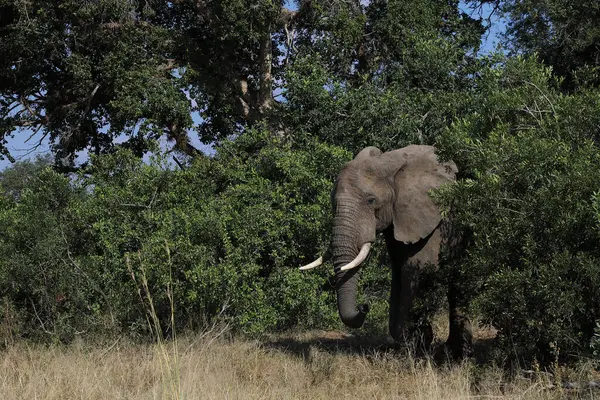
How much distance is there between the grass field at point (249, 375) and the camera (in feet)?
21.1

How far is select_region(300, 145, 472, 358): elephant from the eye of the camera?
8.52 meters

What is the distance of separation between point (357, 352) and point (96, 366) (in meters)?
3.03

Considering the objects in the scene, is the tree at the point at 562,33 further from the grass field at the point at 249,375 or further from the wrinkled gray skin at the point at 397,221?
the grass field at the point at 249,375

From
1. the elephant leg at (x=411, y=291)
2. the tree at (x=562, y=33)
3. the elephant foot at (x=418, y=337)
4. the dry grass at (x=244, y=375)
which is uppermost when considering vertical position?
the tree at (x=562, y=33)

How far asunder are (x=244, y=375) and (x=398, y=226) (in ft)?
7.94

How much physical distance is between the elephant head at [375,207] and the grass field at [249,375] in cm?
86

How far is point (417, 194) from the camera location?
872 centimetres

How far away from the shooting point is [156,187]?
12.0 m

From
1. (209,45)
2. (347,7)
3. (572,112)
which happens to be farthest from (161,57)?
(572,112)

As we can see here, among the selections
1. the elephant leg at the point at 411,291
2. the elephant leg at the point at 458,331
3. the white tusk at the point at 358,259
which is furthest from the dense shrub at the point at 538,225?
the white tusk at the point at 358,259

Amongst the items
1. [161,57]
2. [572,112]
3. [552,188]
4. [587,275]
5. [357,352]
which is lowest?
[357,352]

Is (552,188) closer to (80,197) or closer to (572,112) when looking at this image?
(572,112)

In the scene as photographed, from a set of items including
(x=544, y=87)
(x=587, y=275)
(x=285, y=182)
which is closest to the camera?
(x=587, y=275)

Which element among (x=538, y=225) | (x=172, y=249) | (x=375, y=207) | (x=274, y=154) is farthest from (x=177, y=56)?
(x=538, y=225)
